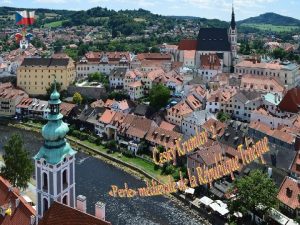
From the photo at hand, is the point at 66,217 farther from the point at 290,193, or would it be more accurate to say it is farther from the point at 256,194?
the point at 290,193

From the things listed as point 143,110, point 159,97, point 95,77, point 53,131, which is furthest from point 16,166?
point 95,77

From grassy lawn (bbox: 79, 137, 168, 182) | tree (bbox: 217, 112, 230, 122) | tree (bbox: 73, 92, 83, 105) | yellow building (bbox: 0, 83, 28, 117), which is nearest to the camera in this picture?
grassy lawn (bbox: 79, 137, 168, 182)

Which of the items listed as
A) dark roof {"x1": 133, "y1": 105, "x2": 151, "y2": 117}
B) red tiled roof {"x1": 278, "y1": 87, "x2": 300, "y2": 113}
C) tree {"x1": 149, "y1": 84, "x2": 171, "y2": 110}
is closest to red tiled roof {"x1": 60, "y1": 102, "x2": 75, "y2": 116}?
dark roof {"x1": 133, "y1": 105, "x2": 151, "y2": 117}

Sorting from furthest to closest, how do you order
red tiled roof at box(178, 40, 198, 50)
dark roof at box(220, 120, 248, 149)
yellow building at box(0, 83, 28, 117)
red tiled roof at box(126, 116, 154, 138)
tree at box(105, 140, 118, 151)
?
1. red tiled roof at box(178, 40, 198, 50)
2. yellow building at box(0, 83, 28, 117)
3. tree at box(105, 140, 118, 151)
4. red tiled roof at box(126, 116, 154, 138)
5. dark roof at box(220, 120, 248, 149)

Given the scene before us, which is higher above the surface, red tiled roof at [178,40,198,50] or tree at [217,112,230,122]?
red tiled roof at [178,40,198,50]

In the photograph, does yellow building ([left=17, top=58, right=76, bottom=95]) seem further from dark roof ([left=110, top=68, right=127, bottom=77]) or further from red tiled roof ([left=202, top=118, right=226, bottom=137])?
red tiled roof ([left=202, top=118, right=226, bottom=137])

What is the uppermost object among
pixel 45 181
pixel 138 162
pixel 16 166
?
pixel 45 181
